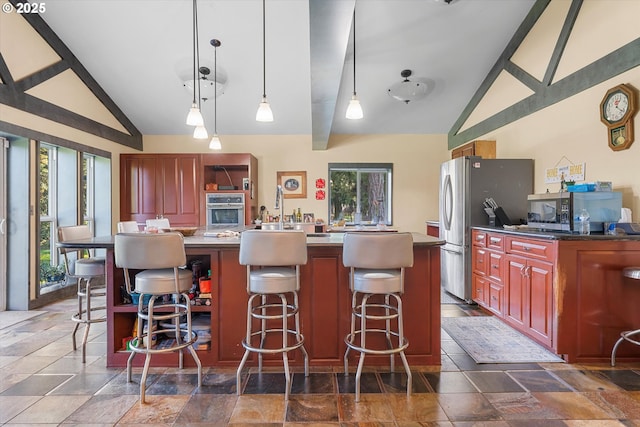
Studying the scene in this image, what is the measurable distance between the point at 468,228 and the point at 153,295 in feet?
11.3

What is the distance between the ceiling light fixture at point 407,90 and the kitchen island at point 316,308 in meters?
3.21

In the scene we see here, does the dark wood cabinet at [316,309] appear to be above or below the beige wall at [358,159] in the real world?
below

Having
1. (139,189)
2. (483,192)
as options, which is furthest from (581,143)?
(139,189)

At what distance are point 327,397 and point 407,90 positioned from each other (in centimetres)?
431

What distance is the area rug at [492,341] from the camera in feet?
8.95

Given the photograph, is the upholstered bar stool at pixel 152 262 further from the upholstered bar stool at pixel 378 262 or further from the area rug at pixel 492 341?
the area rug at pixel 492 341

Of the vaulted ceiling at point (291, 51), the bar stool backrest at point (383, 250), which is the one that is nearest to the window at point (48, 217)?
the vaulted ceiling at point (291, 51)

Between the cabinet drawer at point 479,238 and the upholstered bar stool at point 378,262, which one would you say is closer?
the upholstered bar stool at point 378,262

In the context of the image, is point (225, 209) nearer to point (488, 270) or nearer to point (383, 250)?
point (488, 270)

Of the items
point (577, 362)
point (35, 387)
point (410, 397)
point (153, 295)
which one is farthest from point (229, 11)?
point (577, 362)

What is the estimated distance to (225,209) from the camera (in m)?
5.75

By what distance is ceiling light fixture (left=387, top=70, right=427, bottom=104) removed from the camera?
16.3 ft

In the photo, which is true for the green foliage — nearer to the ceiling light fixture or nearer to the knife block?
the ceiling light fixture

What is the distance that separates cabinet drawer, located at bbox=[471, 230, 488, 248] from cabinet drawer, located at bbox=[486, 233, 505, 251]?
0.06 meters
